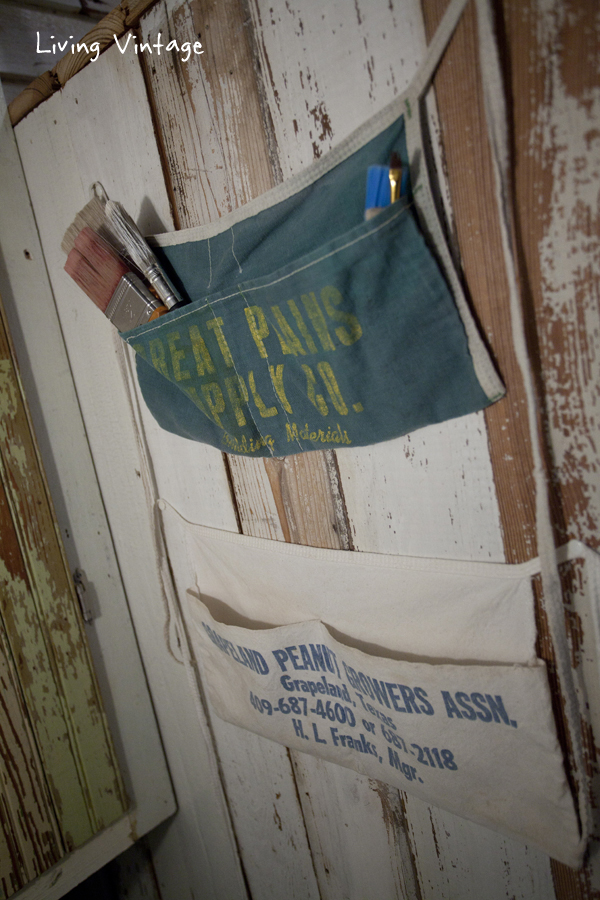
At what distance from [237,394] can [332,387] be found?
0.13 m

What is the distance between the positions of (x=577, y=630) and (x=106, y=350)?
0.71 metres

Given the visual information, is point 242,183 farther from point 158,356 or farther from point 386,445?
point 386,445

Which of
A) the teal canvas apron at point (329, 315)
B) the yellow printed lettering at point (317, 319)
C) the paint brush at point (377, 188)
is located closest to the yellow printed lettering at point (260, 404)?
the teal canvas apron at point (329, 315)

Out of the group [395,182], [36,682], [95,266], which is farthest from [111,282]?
[36,682]

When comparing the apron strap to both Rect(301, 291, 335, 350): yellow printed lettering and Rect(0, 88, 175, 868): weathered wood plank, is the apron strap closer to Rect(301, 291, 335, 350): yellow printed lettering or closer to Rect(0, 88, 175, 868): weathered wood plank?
Rect(301, 291, 335, 350): yellow printed lettering

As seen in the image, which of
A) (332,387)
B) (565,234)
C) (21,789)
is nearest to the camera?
(565,234)

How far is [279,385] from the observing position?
20.4 inches

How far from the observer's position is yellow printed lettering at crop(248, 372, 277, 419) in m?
0.54

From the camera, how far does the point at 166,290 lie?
55 cm

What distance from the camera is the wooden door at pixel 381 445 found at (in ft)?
1.22

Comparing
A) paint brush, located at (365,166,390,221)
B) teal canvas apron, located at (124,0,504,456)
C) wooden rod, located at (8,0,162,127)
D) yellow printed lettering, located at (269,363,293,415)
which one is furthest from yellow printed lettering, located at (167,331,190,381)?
wooden rod, located at (8,0,162,127)

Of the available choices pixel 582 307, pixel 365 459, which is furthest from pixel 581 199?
pixel 365 459

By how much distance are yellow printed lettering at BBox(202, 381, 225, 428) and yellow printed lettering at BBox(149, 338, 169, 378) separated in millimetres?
58

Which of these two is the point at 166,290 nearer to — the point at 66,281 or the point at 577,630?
the point at 66,281
